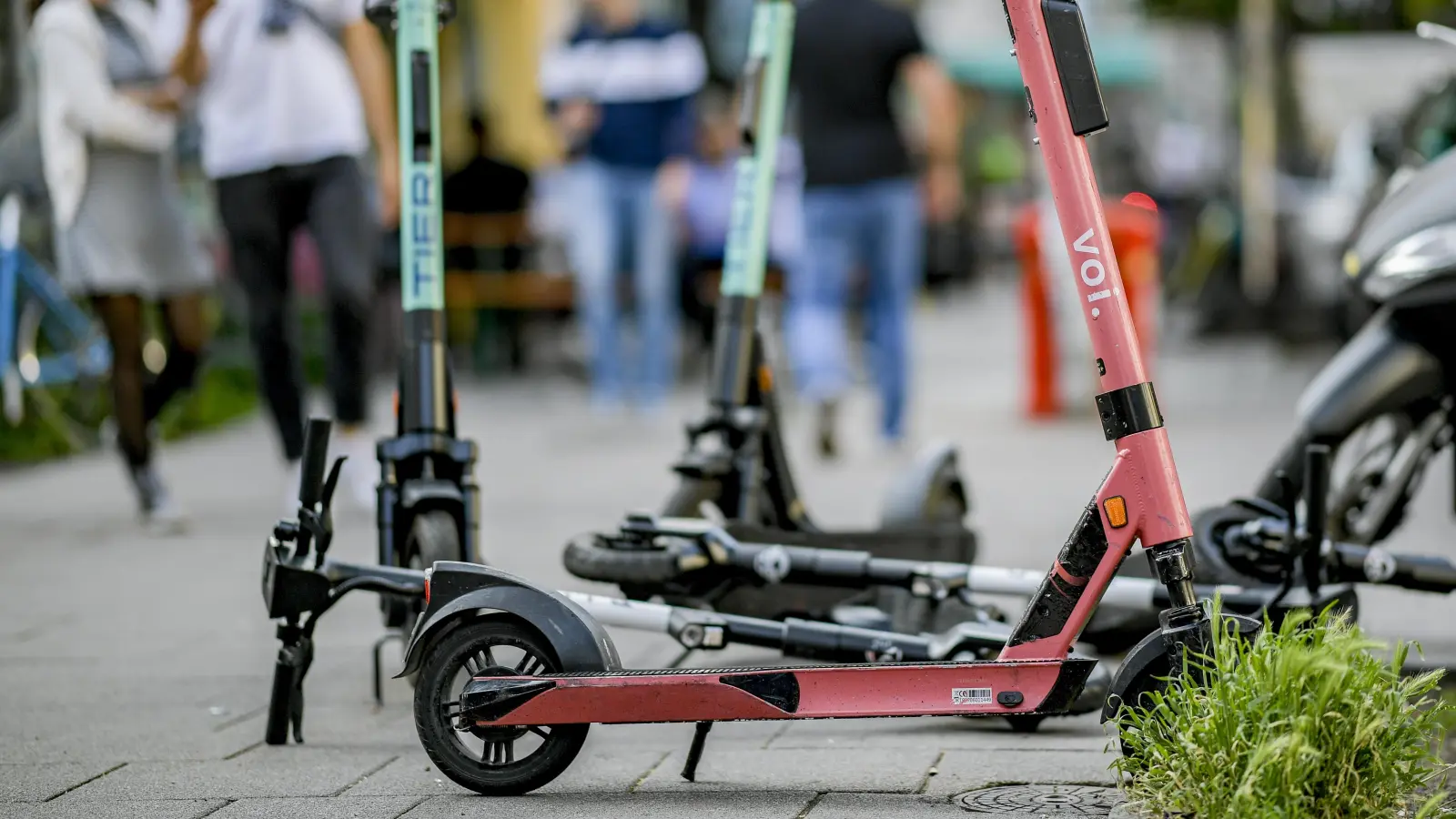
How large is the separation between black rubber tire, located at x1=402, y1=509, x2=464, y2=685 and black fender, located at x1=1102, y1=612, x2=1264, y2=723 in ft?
4.90

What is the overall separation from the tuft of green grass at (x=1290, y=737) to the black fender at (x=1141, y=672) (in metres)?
0.20

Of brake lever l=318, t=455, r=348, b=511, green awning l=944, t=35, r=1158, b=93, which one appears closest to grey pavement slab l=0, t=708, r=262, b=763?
brake lever l=318, t=455, r=348, b=511

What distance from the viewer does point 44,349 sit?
10.5 meters

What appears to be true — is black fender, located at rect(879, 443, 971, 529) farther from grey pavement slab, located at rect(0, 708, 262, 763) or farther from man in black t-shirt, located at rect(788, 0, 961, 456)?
man in black t-shirt, located at rect(788, 0, 961, 456)

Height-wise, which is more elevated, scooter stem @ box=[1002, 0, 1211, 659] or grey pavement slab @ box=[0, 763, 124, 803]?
scooter stem @ box=[1002, 0, 1211, 659]

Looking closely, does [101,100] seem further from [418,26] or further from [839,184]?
[839,184]

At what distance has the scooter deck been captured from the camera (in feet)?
12.3

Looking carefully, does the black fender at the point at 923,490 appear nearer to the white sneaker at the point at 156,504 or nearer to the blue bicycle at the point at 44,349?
the white sneaker at the point at 156,504

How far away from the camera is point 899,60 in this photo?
393 inches

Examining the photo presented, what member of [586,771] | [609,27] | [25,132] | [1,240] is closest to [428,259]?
[586,771]

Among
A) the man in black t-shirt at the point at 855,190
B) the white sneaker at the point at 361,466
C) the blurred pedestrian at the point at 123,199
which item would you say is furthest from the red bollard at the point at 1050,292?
the blurred pedestrian at the point at 123,199

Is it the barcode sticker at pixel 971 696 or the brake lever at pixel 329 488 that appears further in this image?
the brake lever at pixel 329 488

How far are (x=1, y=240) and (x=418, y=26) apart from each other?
5.10 m

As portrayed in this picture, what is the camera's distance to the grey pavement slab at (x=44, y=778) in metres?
4.03
